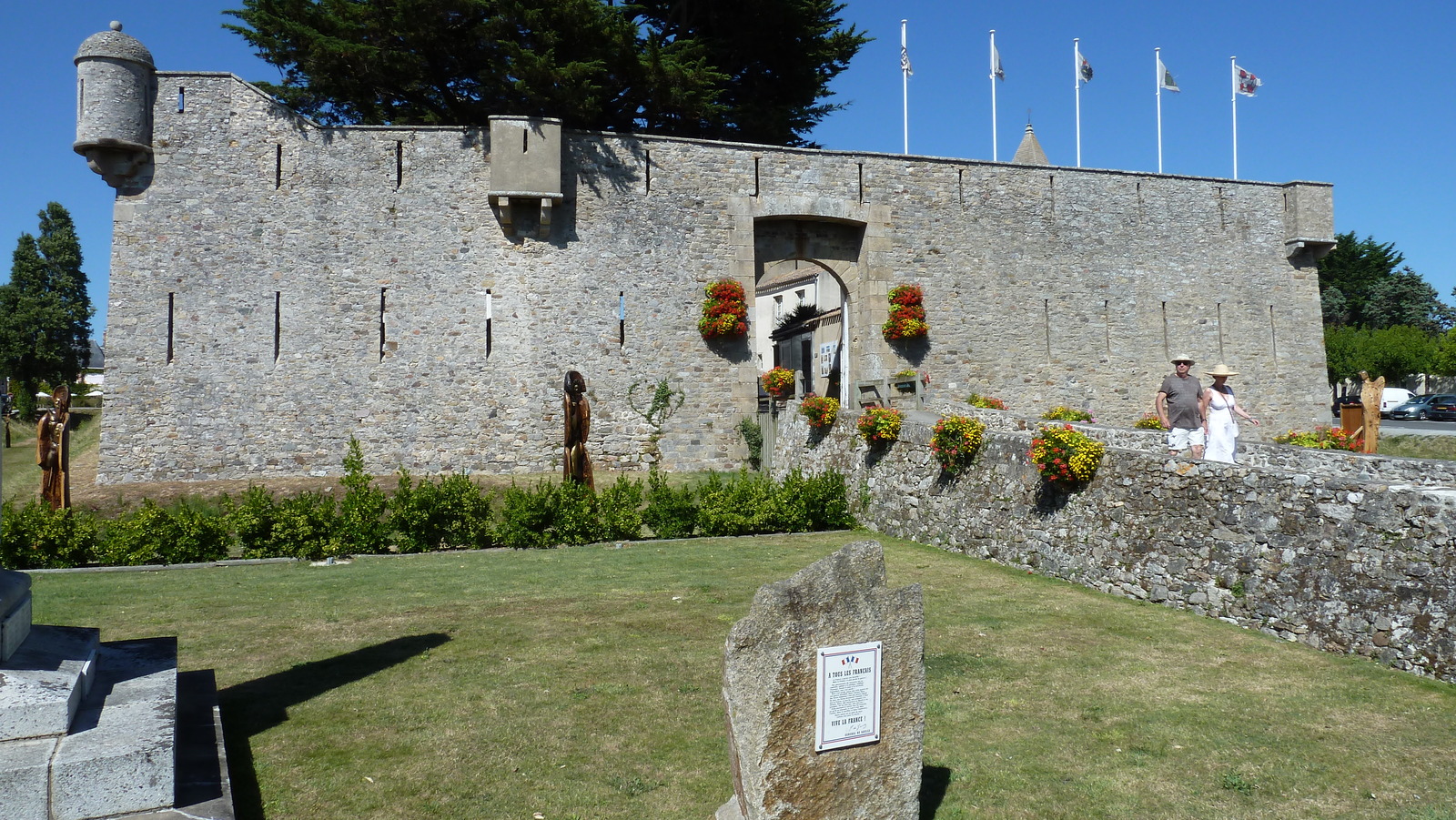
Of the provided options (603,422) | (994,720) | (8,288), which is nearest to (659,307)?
(603,422)

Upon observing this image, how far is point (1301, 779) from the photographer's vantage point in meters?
4.29

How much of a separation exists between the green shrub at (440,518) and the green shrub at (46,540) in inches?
126

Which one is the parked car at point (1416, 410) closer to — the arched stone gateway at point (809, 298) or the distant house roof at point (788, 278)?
the distant house roof at point (788, 278)

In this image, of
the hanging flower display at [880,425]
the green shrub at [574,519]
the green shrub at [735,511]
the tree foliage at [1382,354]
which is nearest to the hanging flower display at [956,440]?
the hanging flower display at [880,425]

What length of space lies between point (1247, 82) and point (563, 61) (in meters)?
16.8

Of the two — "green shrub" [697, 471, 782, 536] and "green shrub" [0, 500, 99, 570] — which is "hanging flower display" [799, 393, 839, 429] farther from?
"green shrub" [0, 500, 99, 570]

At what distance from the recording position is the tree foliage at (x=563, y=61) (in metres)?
19.8

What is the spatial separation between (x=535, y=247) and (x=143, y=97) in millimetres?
7493

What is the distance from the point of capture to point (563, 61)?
2073 cm

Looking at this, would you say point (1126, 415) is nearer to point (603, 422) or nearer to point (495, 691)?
point (603, 422)

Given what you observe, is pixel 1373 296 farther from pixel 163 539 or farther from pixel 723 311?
pixel 163 539

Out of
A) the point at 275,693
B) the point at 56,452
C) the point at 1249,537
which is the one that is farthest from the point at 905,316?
the point at 275,693

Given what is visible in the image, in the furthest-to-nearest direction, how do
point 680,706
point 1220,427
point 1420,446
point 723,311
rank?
1. point 1420,446
2. point 723,311
3. point 1220,427
4. point 680,706

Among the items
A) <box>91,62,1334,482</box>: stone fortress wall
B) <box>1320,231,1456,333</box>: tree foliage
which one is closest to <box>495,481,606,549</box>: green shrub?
<box>91,62,1334,482</box>: stone fortress wall
